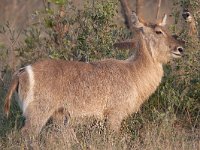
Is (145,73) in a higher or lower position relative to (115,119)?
higher

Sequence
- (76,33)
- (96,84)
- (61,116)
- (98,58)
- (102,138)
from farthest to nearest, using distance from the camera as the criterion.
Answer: (76,33) → (98,58) → (96,84) → (61,116) → (102,138)

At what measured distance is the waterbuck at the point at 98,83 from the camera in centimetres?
751

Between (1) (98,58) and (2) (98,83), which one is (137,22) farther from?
(1) (98,58)

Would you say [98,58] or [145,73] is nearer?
[145,73]

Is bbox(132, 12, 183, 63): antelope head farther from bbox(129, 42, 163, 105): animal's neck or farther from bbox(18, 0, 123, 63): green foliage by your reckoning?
bbox(18, 0, 123, 63): green foliage

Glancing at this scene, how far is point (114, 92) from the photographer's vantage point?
25.6ft

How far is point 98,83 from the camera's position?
7.82 m

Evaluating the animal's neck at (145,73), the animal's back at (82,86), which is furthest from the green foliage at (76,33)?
the animal's back at (82,86)

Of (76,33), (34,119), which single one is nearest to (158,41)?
(76,33)

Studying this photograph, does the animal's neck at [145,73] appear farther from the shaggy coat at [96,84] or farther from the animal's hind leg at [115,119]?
the animal's hind leg at [115,119]

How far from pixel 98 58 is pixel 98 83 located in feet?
4.16

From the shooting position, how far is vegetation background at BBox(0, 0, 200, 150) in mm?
7289

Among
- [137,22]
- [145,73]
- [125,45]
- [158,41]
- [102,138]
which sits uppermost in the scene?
[137,22]

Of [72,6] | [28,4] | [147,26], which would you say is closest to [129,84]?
[147,26]
